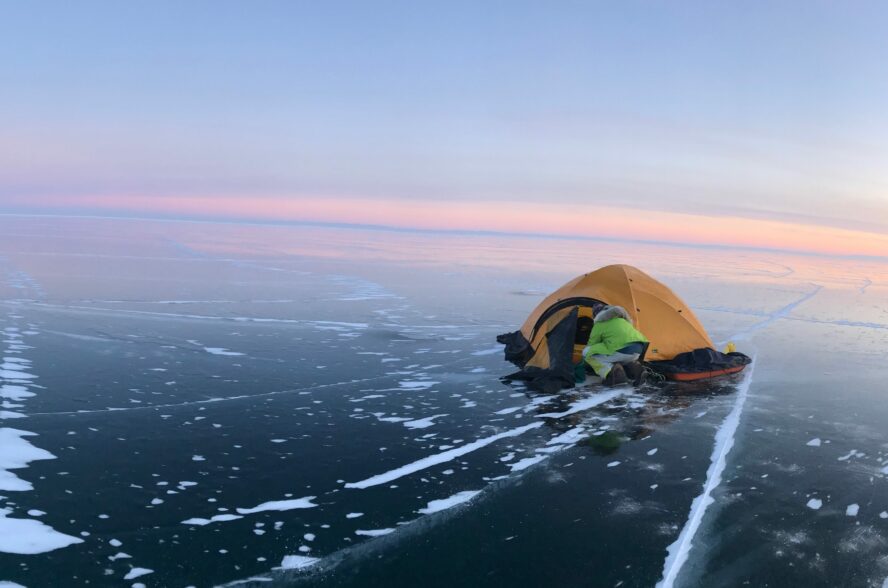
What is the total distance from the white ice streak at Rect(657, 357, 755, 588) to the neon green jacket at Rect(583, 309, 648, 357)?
186 centimetres

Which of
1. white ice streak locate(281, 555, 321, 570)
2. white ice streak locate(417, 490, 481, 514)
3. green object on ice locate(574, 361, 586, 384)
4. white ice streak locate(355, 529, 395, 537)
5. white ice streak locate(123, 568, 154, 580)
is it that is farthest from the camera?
green object on ice locate(574, 361, 586, 384)

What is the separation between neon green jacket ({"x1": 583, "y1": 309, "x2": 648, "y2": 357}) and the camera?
424 inches

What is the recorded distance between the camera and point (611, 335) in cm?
1084

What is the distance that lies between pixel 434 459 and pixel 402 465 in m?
0.39

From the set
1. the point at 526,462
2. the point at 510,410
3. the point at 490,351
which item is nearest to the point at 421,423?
the point at 510,410

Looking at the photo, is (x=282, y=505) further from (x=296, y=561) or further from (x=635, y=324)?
(x=635, y=324)

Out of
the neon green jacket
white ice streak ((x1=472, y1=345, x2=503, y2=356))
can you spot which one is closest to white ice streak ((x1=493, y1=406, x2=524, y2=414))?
the neon green jacket

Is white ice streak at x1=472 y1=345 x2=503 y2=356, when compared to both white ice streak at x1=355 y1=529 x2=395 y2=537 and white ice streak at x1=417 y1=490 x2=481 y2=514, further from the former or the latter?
white ice streak at x1=355 y1=529 x2=395 y2=537

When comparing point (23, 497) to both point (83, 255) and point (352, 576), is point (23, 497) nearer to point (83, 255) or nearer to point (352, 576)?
point (352, 576)

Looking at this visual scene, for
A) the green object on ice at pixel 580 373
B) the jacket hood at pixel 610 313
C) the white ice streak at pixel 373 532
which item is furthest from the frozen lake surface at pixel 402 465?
the jacket hood at pixel 610 313

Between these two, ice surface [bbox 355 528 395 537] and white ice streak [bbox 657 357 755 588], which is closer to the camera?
white ice streak [bbox 657 357 755 588]

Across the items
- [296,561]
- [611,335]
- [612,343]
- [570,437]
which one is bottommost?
[296,561]

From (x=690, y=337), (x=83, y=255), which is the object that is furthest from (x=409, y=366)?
(x=83, y=255)

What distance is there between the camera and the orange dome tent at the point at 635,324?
36.5 feet
